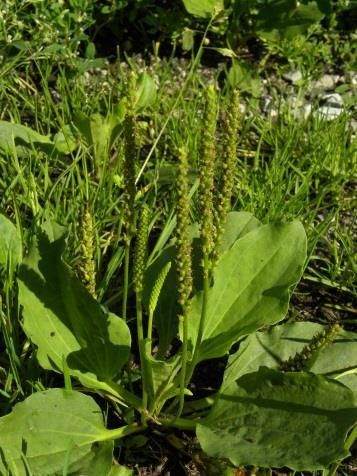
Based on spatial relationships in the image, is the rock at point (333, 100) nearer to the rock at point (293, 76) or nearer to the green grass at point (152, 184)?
the rock at point (293, 76)

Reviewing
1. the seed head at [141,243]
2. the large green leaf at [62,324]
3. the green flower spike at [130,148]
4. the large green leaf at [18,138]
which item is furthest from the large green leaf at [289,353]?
the large green leaf at [18,138]

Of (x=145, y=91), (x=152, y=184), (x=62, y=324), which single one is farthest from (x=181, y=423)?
(x=145, y=91)

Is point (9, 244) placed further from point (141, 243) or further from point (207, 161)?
point (207, 161)

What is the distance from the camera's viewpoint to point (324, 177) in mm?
2826

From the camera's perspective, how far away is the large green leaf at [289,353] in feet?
6.18

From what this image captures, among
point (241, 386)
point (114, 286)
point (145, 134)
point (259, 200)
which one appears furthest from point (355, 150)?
point (241, 386)

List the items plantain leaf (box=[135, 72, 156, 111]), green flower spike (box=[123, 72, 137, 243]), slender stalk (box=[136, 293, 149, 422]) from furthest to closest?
plantain leaf (box=[135, 72, 156, 111])
slender stalk (box=[136, 293, 149, 422])
green flower spike (box=[123, 72, 137, 243])

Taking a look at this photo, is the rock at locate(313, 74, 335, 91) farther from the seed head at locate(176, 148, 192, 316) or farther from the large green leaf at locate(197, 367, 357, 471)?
the seed head at locate(176, 148, 192, 316)

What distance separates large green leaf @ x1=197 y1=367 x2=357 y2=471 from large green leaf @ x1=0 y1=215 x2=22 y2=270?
746mm

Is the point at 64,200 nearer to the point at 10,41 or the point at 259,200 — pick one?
the point at 259,200

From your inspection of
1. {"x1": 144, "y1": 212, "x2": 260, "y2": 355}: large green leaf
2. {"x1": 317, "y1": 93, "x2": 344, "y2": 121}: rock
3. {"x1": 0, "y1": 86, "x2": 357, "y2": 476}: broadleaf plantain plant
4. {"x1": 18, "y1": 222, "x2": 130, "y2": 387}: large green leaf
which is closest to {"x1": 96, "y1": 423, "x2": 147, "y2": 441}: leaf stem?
{"x1": 0, "y1": 86, "x2": 357, "y2": 476}: broadleaf plantain plant

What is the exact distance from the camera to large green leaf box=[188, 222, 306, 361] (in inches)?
72.4

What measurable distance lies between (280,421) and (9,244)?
0.96m

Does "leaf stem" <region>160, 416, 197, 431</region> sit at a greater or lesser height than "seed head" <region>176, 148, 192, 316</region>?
lesser
